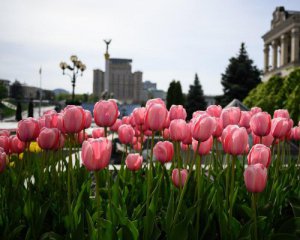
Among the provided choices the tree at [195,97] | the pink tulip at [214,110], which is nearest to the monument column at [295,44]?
the tree at [195,97]

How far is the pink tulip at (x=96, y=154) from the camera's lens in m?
1.46

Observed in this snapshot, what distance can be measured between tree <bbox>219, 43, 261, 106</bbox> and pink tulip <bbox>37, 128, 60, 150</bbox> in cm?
3364

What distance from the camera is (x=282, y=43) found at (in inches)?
1826

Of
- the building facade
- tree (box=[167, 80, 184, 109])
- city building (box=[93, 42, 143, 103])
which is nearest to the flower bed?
tree (box=[167, 80, 184, 109])

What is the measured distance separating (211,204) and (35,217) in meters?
0.94

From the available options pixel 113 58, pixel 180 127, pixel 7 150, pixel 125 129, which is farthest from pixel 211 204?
pixel 113 58

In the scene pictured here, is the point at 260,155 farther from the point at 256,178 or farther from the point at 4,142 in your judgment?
the point at 4,142

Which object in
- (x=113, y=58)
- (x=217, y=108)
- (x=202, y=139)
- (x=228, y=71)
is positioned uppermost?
(x=113, y=58)

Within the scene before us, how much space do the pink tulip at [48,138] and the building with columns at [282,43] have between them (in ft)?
131

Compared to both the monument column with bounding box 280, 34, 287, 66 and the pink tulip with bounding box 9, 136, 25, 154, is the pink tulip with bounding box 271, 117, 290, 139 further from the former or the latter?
the monument column with bounding box 280, 34, 287, 66

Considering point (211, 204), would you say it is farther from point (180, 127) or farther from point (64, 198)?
point (64, 198)

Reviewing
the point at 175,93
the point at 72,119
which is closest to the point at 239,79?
the point at 175,93

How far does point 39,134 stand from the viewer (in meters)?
2.03

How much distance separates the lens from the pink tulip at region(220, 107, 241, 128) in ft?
6.92
